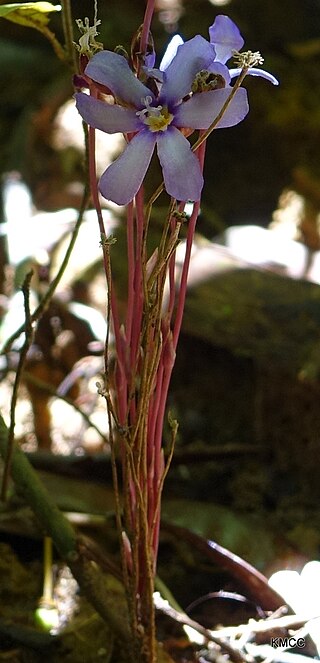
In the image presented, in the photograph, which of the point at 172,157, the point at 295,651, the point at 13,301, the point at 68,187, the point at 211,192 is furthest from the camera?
the point at 211,192

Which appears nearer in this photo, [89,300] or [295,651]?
[295,651]

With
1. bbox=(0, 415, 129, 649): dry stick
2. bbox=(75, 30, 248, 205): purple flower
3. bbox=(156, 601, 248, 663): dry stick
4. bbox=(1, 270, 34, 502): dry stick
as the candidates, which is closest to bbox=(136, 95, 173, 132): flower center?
bbox=(75, 30, 248, 205): purple flower

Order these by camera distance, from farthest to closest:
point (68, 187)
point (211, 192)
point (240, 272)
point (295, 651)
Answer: point (211, 192) < point (68, 187) < point (240, 272) < point (295, 651)

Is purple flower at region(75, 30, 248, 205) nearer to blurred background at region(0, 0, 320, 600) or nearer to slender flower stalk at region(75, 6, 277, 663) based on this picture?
slender flower stalk at region(75, 6, 277, 663)

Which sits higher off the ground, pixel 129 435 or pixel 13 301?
pixel 13 301

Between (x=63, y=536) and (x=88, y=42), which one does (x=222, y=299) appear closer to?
(x=63, y=536)

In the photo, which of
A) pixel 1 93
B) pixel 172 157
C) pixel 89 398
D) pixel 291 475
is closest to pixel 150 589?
pixel 172 157

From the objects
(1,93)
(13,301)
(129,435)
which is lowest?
(129,435)

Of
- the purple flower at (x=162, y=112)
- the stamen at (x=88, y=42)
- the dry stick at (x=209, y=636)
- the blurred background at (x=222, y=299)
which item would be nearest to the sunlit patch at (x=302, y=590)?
the dry stick at (x=209, y=636)

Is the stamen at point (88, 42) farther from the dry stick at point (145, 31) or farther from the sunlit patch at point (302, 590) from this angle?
the sunlit patch at point (302, 590)

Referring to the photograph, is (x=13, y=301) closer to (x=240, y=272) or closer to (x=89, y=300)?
(x=89, y=300)
